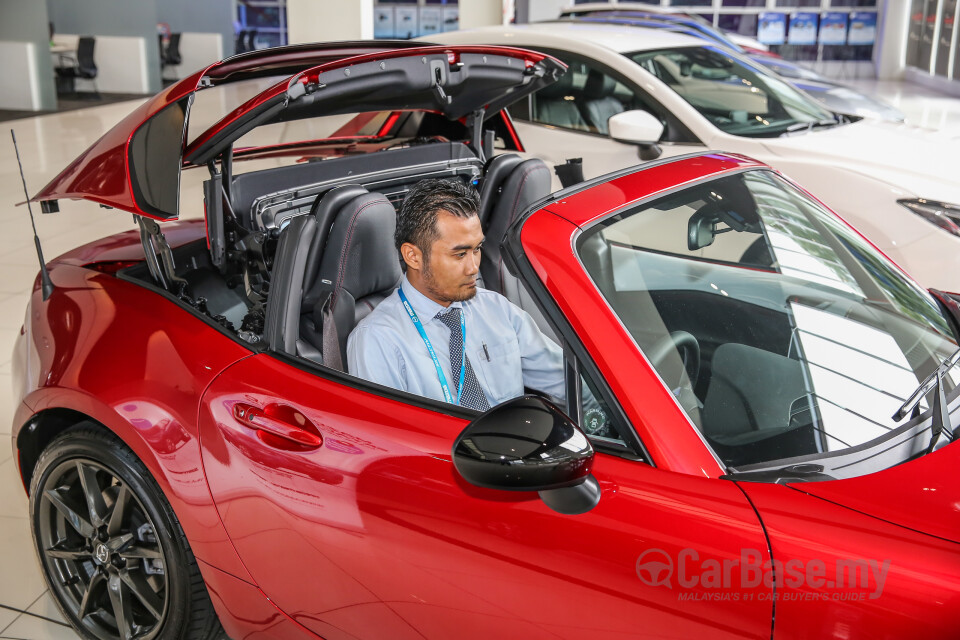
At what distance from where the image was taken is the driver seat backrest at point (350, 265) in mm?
2053

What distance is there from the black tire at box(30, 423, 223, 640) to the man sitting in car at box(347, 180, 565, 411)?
0.60 m

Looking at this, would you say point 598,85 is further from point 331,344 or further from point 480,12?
point 480,12

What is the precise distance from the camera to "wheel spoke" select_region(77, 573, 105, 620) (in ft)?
7.53

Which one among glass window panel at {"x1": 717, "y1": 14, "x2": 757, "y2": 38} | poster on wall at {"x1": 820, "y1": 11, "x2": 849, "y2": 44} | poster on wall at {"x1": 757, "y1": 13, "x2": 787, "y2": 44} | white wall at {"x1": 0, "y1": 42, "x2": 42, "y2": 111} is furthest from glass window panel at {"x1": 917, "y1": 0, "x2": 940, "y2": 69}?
white wall at {"x1": 0, "y1": 42, "x2": 42, "y2": 111}

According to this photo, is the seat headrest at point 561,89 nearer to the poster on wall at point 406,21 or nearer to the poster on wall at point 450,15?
the poster on wall at point 450,15

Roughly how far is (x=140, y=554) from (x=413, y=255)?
99 cm

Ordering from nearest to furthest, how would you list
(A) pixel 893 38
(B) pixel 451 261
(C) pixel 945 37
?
(B) pixel 451 261, (C) pixel 945 37, (A) pixel 893 38

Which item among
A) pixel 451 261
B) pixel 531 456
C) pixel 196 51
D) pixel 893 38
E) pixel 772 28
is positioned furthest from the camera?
pixel 772 28

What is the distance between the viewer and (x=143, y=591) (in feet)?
7.21

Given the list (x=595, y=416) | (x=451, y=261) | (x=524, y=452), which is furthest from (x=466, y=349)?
(x=524, y=452)

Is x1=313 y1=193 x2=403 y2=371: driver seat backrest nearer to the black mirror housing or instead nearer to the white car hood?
the black mirror housing

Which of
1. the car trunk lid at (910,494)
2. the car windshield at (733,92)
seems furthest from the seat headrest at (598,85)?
the car trunk lid at (910,494)

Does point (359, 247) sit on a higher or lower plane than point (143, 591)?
higher

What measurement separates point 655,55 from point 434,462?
12.6 feet
